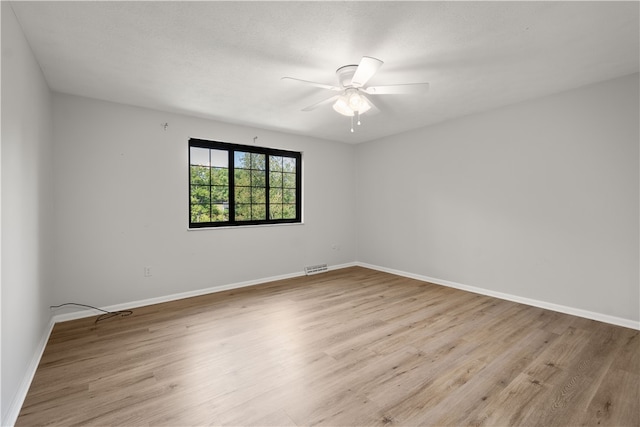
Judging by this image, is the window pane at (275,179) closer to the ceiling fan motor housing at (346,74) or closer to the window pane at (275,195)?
the window pane at (275,195)

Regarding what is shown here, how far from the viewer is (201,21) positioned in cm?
197

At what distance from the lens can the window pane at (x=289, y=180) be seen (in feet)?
16.6

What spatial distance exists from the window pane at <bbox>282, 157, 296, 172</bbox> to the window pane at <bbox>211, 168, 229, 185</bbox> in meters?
1.02

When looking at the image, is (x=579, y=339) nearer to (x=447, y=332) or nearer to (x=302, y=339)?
(x=447, y=332)

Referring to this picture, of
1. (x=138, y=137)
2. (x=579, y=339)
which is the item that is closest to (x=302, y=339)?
(x=579, y=339)

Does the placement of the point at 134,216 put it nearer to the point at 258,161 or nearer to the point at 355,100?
the point at 258,161

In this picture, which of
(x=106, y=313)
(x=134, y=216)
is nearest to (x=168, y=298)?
(x=106, y=313)

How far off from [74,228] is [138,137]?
1.24m

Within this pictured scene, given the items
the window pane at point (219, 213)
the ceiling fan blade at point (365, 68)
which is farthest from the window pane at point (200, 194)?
the ceiling fan blade at point (365, 68)

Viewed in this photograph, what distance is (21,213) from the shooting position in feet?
6.57

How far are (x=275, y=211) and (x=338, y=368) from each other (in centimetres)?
309

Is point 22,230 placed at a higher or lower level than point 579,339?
higher

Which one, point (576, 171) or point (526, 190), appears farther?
point (526, 190)

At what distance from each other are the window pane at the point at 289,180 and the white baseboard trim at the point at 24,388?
3434mm
